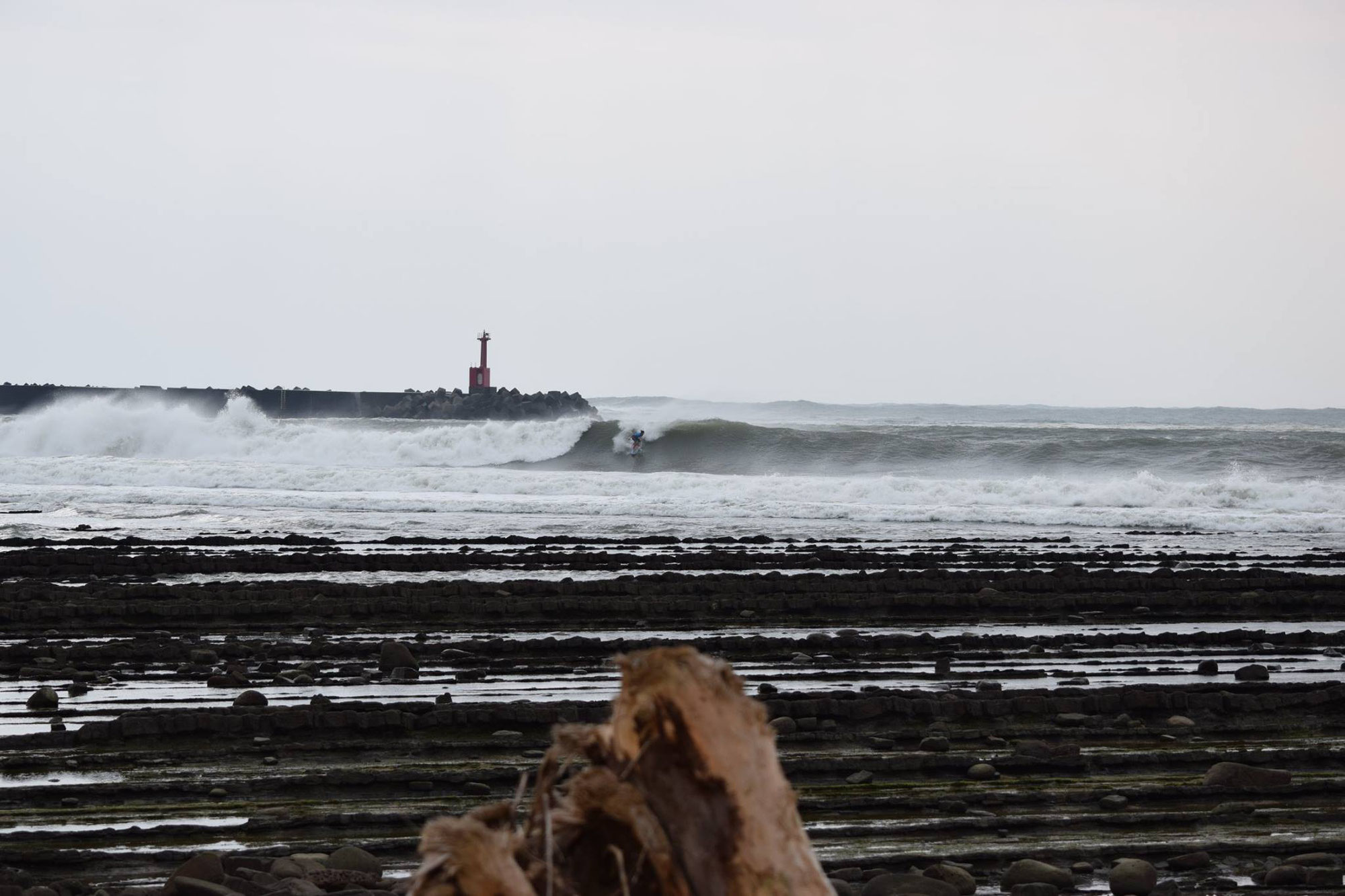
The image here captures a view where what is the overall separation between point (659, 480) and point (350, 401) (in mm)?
37895

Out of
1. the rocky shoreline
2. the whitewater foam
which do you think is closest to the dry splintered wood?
the rocky shoreline

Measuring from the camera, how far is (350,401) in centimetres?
6512

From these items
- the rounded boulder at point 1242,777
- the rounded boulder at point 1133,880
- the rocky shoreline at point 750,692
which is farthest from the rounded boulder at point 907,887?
the rounded boulder at point 1242,777

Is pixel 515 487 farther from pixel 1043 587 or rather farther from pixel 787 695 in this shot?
pixel 787 695

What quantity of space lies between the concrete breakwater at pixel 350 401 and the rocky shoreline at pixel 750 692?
135 feet

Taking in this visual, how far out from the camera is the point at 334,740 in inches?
301

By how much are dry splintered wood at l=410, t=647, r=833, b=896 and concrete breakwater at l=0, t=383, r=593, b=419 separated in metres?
53.3

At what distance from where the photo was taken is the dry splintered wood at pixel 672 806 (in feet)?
7.04

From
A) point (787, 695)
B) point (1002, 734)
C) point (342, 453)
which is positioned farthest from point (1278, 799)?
point (342, 453)

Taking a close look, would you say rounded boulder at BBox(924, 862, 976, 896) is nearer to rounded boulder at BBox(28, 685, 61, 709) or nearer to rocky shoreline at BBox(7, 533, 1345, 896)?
rocky shoreline at BBox(7, 533, 1345, 896)

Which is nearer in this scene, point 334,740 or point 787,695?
point 334,740

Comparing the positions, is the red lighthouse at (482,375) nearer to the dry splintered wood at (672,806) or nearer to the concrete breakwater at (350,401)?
the concrete breakwater at (350,401)

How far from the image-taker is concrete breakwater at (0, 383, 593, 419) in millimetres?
57094

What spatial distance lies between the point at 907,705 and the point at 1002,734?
64cm
